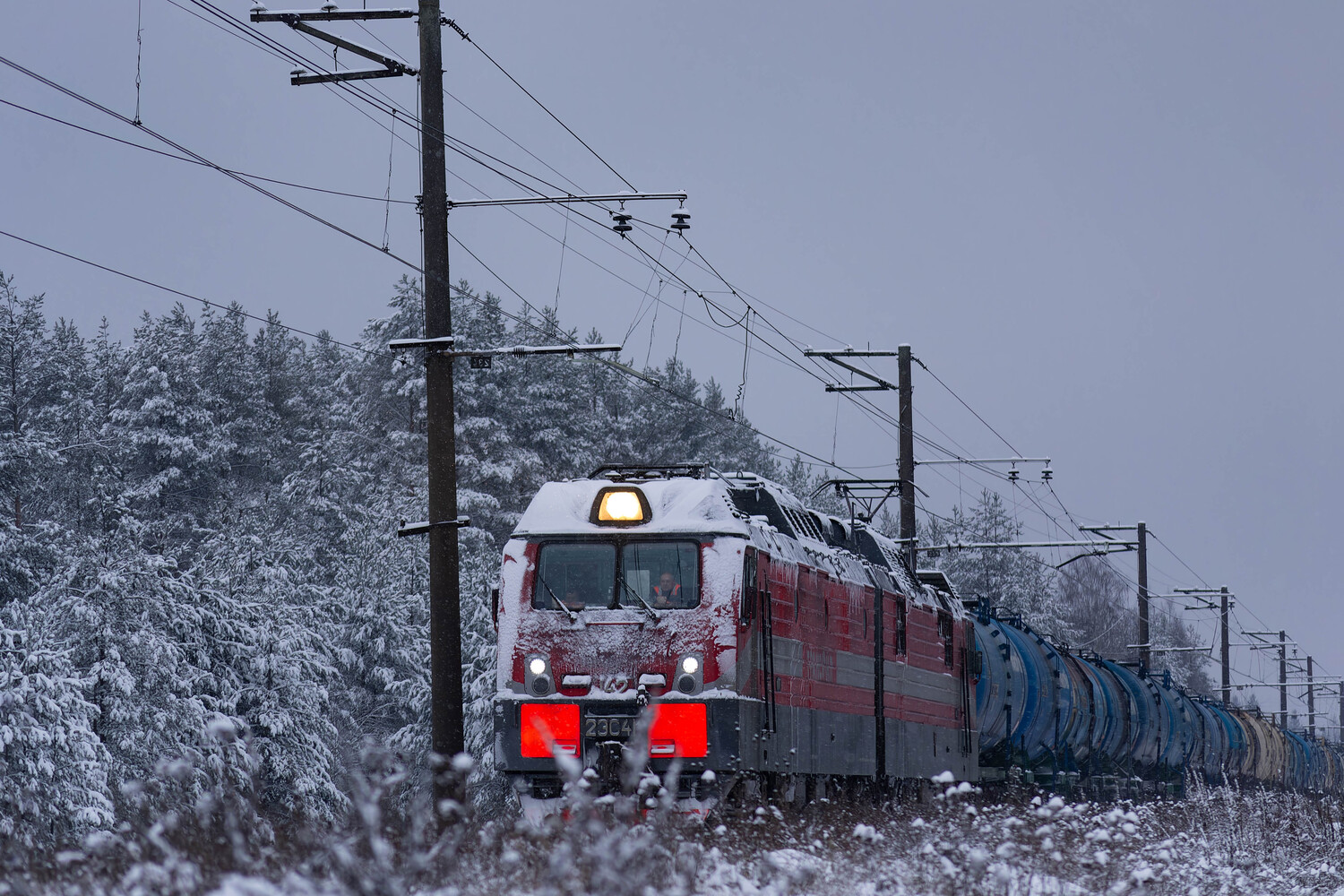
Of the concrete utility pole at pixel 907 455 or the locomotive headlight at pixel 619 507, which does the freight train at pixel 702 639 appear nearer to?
the locomotive headlight at pixel 619 507

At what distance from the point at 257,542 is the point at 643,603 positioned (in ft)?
98.2

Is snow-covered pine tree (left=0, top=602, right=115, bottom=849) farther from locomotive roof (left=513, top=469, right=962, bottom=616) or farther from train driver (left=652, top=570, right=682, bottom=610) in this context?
train driver (left=652, top=570, right=682, bottom=610)

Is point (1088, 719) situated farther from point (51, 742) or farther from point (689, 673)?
point (51, 742)

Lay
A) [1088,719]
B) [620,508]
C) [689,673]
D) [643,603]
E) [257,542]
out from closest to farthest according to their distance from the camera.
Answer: [689,673], [643,603], [620,508], [1088,719], [257,542]

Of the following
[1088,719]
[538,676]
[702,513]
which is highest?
[702,513]

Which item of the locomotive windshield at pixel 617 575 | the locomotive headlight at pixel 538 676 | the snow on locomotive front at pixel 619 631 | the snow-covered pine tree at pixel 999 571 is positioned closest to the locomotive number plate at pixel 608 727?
the snow on locomotive front at pixel 619 631

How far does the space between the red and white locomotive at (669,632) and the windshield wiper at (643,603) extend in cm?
1

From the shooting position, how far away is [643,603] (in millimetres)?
14219

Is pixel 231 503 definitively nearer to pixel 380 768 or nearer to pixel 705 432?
pixel 705 432

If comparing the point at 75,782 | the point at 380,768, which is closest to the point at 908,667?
the point at 75,782

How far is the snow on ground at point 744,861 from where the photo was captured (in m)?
5.83

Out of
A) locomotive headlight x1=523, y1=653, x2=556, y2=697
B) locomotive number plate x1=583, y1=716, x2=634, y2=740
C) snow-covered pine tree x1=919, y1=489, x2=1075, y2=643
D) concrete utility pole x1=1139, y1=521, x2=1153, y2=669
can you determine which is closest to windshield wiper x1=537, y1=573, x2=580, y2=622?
locomotive headlight x1=523, y1=653, x2=556, y2=697

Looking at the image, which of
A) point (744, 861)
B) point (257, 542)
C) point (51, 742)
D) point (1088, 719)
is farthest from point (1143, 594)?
point (744, 861)

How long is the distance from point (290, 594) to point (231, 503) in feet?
54.9
